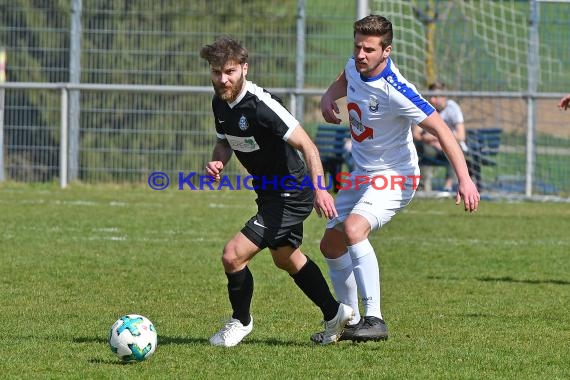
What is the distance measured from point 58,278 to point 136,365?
10.6ft

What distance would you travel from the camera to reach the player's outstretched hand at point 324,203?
6.16m

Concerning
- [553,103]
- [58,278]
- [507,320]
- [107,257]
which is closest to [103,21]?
[553,103]

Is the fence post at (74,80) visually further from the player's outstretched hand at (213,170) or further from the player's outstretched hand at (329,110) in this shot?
the player's outstretched hand at (213,170)

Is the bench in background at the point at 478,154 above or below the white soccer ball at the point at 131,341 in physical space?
above

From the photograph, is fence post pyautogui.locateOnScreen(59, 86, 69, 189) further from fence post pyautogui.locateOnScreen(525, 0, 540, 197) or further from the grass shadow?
the grass shadow

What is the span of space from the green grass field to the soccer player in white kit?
0.35 meters

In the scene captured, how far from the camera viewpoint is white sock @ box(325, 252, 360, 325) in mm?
6875

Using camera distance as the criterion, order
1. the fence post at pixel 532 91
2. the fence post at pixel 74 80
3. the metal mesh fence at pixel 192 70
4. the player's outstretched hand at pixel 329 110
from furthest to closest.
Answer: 1. the fence post at pixel 74 80
2. the metal mesh fence at pixel 192 70
3. the fence post at pixel 532 91
4. the player's outstretched hand at pixel 329 110

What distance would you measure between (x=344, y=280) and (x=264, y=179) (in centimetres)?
82

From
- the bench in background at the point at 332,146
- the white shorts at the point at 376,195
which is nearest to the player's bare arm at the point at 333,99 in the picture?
the white shorts at the point at 376,195

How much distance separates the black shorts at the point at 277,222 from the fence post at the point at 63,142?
1070cm

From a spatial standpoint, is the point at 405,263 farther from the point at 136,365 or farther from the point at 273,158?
the point at 136,365

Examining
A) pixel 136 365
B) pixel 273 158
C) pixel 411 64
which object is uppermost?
pixel 411 64

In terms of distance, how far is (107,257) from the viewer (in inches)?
399
